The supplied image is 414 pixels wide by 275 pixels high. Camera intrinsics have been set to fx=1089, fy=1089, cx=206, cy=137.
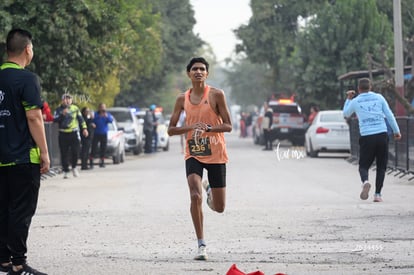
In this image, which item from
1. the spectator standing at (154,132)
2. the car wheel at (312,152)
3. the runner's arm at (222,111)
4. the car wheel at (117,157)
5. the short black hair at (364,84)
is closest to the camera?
the runner's arm at (222,111)

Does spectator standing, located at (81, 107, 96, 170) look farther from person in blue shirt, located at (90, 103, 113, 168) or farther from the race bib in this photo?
the race bib

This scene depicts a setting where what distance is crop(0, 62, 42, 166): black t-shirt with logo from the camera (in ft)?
27.7

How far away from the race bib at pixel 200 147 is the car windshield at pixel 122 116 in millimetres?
29522

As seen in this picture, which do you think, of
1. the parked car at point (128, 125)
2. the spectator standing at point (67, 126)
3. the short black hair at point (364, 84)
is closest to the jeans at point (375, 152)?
the short black hair at point (364, 84)

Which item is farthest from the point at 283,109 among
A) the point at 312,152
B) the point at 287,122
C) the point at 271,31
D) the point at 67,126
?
the point at 67,126

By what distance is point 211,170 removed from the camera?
10.1 metres

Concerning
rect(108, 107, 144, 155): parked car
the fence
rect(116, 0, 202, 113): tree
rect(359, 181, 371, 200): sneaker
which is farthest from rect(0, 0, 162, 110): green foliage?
rect(116, 0, 202, 113): tree

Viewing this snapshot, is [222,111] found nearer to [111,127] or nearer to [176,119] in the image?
[176,119]

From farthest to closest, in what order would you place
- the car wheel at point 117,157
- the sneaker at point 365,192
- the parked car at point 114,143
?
the car wheel at point 117,157, the parked car at point 114,143, the sneaker at point 365,192

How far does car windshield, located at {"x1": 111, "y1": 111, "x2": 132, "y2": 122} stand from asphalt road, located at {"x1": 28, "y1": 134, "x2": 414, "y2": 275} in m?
17.7

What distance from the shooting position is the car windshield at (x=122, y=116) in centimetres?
3947

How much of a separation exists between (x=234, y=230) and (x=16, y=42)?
175 inches

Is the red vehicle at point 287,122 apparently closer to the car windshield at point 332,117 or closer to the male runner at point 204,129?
the car windshield at point 332,117

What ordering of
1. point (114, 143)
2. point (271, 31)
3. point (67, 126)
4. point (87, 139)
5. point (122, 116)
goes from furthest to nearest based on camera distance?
point (271, 31) → point (122, 116) → point (114, 143) → point (87, 139) → point (67, 126)
